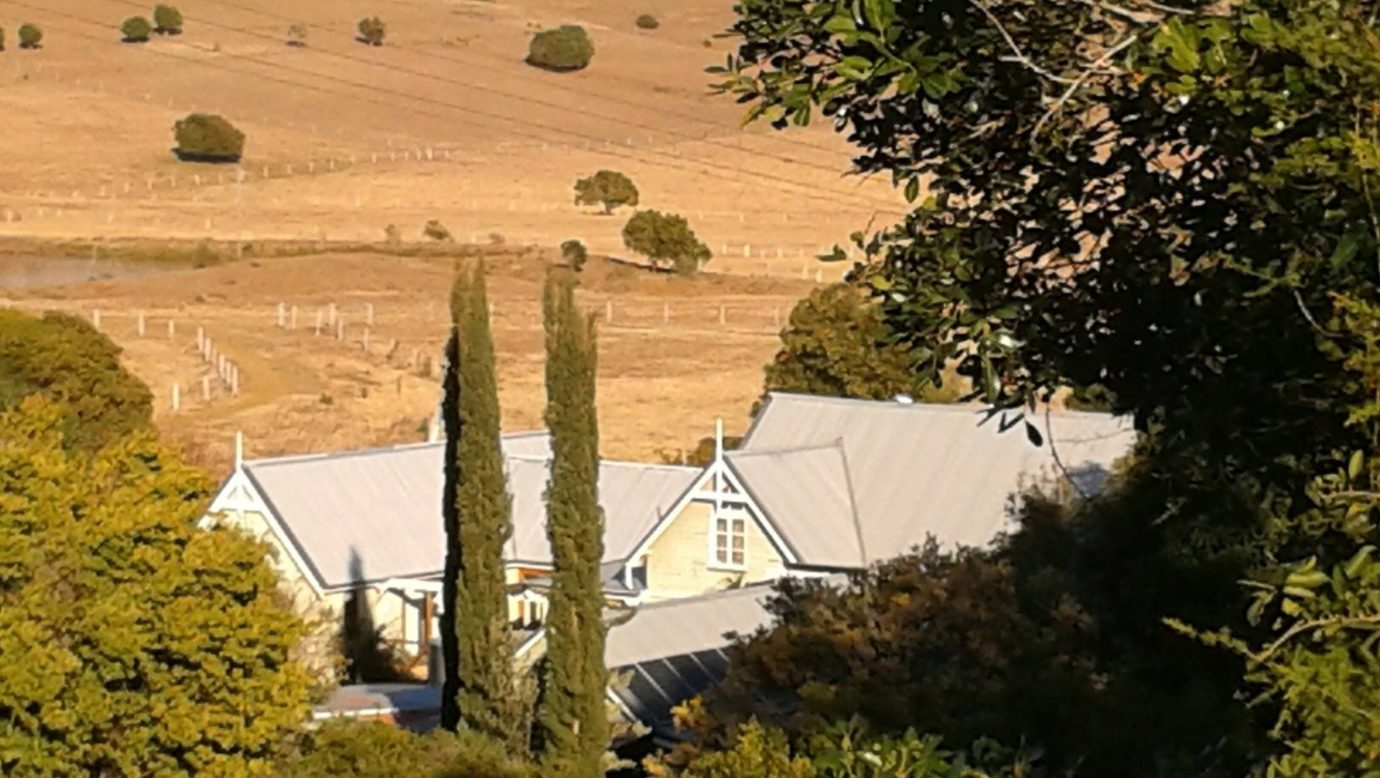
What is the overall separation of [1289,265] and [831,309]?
30730 millimetres

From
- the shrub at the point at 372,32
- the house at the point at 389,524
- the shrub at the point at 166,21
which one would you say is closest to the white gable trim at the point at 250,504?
the house at the point at 389,524

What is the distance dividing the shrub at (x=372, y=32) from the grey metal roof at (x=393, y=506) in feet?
233

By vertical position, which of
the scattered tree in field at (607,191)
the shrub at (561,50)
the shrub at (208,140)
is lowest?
the scattered tree in field at (607,191)

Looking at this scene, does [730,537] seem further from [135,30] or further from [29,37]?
[135,30]

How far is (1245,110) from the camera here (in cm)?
438

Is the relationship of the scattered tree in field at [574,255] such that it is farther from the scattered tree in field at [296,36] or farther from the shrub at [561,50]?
the scattered tree in field at [296,36]

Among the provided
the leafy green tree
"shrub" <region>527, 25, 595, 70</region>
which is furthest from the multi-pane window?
"shrub" <region>527, 25, 595, 70</region>

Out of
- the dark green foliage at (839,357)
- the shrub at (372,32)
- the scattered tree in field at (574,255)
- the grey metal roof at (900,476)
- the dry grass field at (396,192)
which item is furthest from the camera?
→ the shrub at (372,32)

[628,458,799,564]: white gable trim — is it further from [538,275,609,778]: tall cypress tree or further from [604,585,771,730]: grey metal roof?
[538,275,609,778]: tall cypress tree

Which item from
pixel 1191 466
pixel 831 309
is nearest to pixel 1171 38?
pixel 1191 466

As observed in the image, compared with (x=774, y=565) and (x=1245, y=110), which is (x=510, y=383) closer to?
(x=774, y=565)

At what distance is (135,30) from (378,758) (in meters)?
85.6

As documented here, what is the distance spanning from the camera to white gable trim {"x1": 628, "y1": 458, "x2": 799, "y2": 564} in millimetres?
26250

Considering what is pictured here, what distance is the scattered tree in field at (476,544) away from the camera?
20.0 metres
